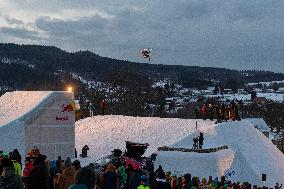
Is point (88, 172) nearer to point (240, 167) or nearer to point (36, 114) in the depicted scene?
point (36, 114)

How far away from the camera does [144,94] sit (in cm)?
6812

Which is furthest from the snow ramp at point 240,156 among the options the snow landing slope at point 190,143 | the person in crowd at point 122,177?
the person in crowd at point 122,177

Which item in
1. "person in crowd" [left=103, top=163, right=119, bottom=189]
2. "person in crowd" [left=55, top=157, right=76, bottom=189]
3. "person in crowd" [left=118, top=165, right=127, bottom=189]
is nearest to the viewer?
"person in crowd" [left=55, top=157, right=76, bottom=189]

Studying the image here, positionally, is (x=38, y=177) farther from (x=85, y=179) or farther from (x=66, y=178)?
(x=85, y=179)

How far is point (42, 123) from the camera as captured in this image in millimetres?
24859

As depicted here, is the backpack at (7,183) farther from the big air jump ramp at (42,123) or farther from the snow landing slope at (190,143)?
the snow landing slope at (190,143)

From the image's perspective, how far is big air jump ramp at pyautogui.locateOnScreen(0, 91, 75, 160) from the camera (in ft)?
77.8

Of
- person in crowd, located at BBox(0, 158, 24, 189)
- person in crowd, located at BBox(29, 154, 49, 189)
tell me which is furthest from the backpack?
person in crowd, located at BBox(29, 154, 49, 189)

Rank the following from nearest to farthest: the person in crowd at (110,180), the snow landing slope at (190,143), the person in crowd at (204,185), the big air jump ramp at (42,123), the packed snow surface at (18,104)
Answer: the person in crowd at (110,180), the person in crowd at (204,185), the big air jump ramp at (42,123), the packed snow surface at (18,104), the snow landing slope at (190,143)

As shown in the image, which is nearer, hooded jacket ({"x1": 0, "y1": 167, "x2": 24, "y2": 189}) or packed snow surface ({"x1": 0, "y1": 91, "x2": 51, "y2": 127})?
hooded jacket ({"x1": 0, "y1": 167, "x2": 24, "y2": 189})

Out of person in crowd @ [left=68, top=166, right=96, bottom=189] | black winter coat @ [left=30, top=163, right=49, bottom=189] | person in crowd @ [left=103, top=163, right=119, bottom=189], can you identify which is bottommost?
person in crowd @ [left=103, top=163, right=119, bottom=189]

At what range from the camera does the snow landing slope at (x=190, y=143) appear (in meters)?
25.7

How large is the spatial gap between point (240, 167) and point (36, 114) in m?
11.7

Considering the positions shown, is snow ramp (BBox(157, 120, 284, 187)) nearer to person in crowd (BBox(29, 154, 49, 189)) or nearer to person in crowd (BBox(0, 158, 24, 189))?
person in crowd (BBox(29, 154, 49, 189))
